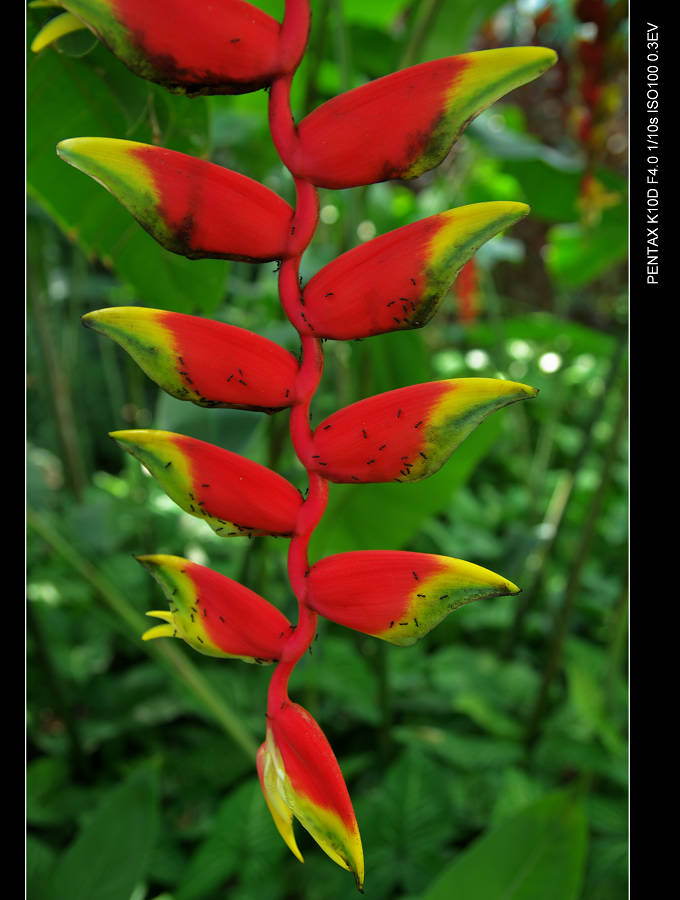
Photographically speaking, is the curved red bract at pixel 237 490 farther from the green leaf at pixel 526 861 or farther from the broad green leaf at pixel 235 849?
the broad green leaf at pixel 235 849

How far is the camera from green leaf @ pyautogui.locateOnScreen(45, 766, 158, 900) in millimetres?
506

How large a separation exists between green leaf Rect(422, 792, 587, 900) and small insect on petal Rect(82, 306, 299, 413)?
390 mm

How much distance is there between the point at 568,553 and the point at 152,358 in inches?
50.8

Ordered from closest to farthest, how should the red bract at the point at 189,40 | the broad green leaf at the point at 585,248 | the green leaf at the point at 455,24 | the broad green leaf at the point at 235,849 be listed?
1. the red bract at the point at 189,40
2. the broad green leaf at the point at 235,849
3. the green leaf at the point at 455,24
4. the broad green leaf at the point at 585,248

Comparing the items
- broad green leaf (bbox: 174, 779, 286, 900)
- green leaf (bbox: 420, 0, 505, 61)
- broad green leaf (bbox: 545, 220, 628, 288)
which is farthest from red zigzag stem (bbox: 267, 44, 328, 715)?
broad green leaf (bbox: 545, 220, 628, 288)

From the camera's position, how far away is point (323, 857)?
0.74m

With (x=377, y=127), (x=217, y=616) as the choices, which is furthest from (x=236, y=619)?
(x=377, y=127)

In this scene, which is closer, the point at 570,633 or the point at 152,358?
the point at 152,358

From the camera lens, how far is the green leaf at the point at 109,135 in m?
0.30

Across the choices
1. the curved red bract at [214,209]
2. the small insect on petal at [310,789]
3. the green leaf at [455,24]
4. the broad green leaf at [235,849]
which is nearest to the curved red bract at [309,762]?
the small insect on petal at [310,789]

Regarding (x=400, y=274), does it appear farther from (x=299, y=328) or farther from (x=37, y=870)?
(x=37, y=870)

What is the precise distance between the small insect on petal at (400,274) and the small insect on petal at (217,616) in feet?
0.20
